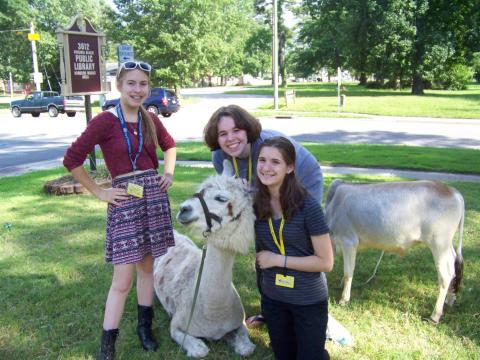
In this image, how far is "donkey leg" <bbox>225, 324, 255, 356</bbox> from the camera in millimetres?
3430

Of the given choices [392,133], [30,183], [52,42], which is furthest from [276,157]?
[52,42]

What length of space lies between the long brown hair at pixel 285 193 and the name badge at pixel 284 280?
0.38 m

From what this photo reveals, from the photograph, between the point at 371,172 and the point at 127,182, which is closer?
the point at 127,182

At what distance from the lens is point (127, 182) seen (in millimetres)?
3182

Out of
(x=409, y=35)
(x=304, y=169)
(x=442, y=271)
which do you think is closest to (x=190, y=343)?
(x=304, y=169)

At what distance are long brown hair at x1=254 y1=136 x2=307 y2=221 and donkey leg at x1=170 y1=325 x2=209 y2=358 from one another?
1186mm

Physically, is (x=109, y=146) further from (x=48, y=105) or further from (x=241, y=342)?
(x=48, y=105)

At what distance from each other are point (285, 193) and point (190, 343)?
4.70 ft

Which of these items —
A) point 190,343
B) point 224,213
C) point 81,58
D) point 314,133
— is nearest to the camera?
point 224,213

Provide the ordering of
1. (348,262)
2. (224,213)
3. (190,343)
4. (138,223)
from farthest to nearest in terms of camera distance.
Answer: (348,262) → (190,343) → (138,223) → (224,213)

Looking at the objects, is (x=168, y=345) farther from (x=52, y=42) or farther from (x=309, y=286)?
(x=52, y=42)

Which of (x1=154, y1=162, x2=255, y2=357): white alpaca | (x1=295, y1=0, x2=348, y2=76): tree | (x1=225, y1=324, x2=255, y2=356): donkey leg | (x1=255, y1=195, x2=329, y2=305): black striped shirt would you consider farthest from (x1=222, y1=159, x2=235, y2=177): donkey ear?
(x1=295, y1=0, x2=348, y2=76): tree

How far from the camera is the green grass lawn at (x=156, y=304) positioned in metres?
3.54

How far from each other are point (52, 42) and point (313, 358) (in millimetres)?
47590
